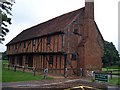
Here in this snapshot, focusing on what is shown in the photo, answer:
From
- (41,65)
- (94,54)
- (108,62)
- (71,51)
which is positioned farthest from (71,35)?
(108,62)

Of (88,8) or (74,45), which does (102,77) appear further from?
(88,8)

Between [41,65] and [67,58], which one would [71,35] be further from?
[41,65]

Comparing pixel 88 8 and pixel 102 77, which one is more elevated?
pixel 88 8

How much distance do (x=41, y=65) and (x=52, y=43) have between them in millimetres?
4189

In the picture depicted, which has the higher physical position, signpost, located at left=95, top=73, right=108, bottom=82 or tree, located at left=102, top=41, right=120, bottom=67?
tree, located at left=102, top=41, right=120, bottom=67

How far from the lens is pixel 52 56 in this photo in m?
34.4

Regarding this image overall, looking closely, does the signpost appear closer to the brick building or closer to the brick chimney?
the brick building

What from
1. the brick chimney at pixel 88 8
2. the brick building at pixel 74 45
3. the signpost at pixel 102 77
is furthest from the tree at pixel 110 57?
the signpost at pixel 102 77

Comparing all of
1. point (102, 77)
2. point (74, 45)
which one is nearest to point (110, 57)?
point (74, 45)

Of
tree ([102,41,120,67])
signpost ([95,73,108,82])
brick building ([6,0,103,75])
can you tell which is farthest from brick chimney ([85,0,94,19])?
tree ([102,41,120,67])

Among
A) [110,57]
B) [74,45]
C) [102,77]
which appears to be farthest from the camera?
[110,57]

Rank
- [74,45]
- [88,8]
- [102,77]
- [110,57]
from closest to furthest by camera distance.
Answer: [102,77] → [74,45] → [88,8] → [110,57]

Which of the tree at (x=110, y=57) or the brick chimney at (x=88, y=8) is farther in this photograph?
the tree at (x=110, y=57)

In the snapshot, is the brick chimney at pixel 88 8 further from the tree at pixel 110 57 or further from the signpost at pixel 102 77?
the tree at pixel 110 57
